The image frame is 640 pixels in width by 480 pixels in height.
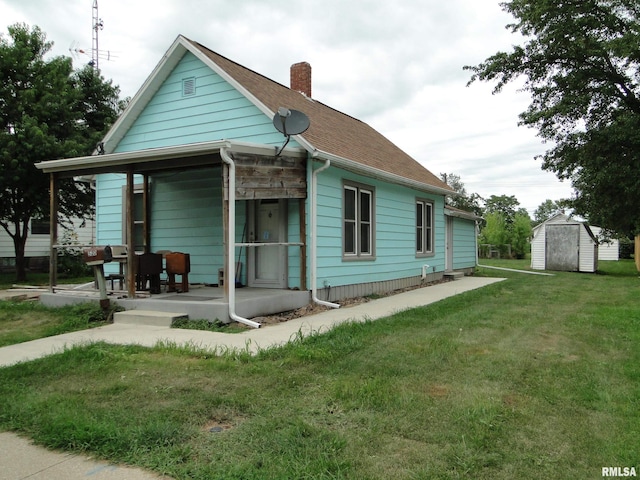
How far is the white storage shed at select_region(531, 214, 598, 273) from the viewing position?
68.5 feet

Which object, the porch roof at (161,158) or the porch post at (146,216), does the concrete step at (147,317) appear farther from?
the porch post at (146,216)

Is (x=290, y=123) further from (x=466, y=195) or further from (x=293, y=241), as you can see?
(x=466, y=195)

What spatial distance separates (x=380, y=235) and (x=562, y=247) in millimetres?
14319

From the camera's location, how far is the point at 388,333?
635cm

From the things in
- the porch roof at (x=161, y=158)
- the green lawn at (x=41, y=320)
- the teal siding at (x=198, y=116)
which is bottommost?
the green lawn at (x=41, y=320)

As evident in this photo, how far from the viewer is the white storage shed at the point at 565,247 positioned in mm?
20891

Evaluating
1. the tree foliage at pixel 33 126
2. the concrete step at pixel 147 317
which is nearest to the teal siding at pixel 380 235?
the concrete step at pixel 147 317

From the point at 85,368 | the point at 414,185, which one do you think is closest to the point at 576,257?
the point at 414,185

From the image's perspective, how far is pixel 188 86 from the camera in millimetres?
10242

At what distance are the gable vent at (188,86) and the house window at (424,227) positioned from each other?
6986 millimetres

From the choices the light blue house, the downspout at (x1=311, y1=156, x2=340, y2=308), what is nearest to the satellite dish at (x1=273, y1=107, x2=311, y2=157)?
the light blue house

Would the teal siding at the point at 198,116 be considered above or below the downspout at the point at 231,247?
above

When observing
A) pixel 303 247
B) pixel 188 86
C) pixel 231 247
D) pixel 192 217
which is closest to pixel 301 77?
pixel 188 86

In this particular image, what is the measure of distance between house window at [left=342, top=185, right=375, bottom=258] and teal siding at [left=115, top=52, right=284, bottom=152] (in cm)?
215
